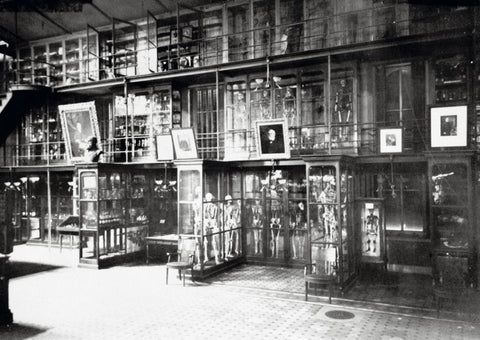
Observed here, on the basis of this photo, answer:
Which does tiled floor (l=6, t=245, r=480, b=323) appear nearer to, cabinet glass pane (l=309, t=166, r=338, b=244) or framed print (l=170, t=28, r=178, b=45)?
cabinet glass pane (l=309, t=166, r=338, b=244)

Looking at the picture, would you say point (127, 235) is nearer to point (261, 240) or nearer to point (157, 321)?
point (261, 240)

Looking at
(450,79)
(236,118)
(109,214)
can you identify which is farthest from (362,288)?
(109,214)

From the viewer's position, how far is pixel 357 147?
9.06 meters

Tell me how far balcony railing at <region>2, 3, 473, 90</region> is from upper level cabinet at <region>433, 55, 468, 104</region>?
727 millimetres

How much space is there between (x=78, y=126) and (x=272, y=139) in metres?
6.05

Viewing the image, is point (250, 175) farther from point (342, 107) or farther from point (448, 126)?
point (448, 126)

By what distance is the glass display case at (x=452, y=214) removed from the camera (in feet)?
23.5

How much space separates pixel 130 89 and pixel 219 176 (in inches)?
176

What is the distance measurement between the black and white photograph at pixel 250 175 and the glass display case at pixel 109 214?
0.06 m

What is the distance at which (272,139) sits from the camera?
31.1 feet

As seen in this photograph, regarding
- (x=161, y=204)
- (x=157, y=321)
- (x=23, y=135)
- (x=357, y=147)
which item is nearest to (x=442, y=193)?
(x=357, y=147)

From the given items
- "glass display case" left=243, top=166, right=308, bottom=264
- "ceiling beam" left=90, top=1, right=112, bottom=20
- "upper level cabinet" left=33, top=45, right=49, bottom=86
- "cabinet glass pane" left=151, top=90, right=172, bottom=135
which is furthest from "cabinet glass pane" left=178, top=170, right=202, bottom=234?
"upper level cabinet" left=33, top=45, right=49, bottom=86

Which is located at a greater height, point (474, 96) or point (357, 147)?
point (474, 96)

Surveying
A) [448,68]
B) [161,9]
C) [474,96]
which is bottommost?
[474,96]
